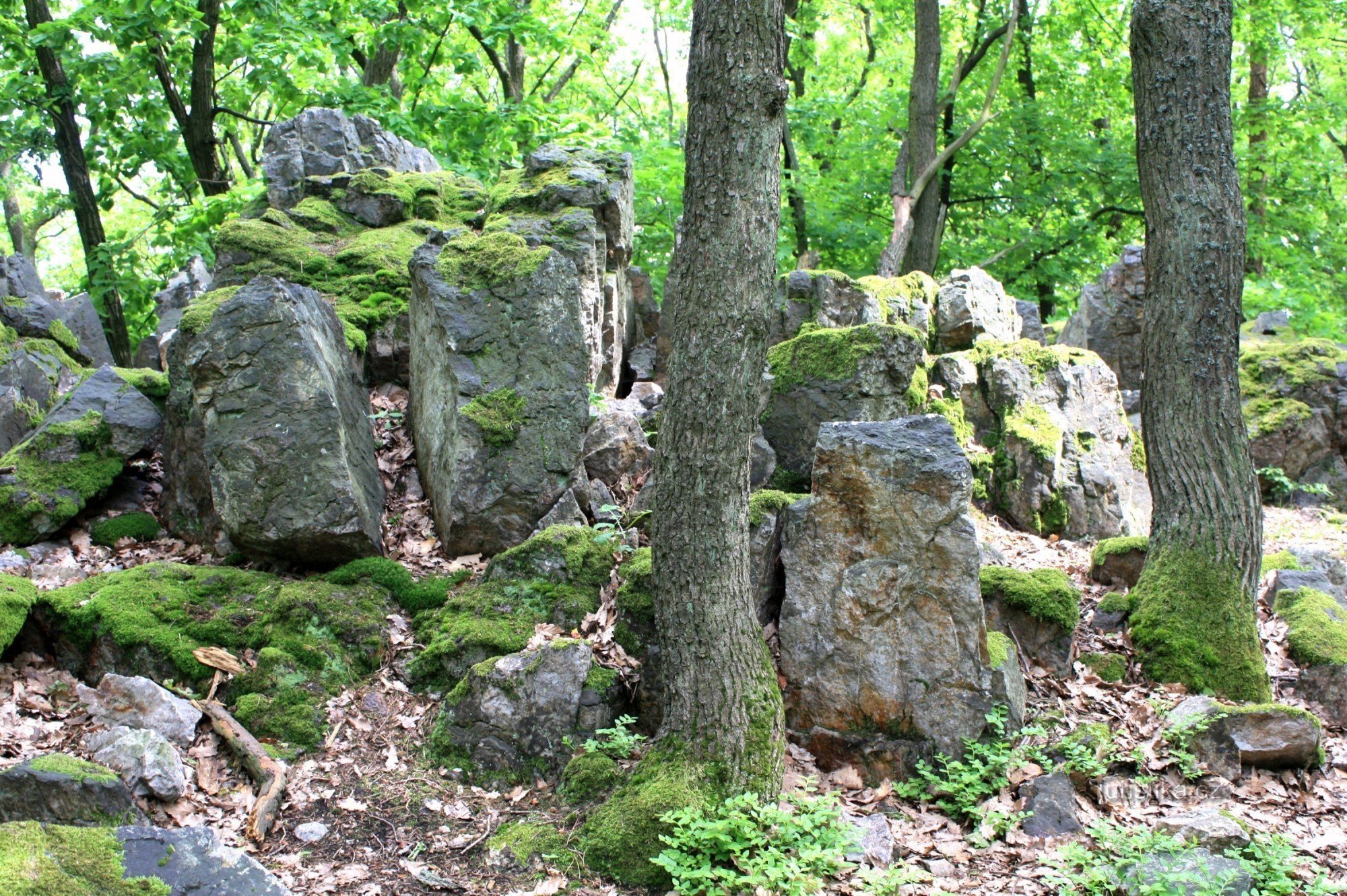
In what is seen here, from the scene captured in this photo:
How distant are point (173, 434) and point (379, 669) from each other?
2980 millimetres

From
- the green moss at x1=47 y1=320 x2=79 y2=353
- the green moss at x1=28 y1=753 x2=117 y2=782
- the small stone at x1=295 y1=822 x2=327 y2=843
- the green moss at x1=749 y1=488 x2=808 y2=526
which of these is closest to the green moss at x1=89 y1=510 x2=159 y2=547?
the green moss at x1=28 y1=753 x2=117 y2=782

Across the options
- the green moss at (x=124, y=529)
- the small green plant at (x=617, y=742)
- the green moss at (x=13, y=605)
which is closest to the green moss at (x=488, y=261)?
the green moss at (x=124, y=529)

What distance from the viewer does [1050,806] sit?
4922 millimetres

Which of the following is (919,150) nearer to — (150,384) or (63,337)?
(150,384)

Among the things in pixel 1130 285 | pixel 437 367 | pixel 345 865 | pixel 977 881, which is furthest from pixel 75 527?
pixel 1130 285

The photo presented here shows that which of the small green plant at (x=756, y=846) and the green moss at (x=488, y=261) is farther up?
the green moss at (x=488, y=261)

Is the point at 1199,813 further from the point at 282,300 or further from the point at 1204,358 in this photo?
the point at 282,300

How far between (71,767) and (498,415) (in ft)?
11.9

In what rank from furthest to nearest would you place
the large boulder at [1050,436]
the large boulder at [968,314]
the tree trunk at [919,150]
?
the tree trunk at [919,150], the large boulder at [968,314], the large boulder at [1050,436]

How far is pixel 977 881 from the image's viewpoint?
14.6 feet

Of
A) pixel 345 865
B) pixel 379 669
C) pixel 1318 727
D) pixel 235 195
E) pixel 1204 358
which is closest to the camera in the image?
pixel 345 865

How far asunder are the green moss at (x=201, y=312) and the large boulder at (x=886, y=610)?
15.4 ft

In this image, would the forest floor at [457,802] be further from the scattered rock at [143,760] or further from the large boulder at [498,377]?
the large boulder at [498,377]

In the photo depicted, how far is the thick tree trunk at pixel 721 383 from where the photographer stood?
191 inches
